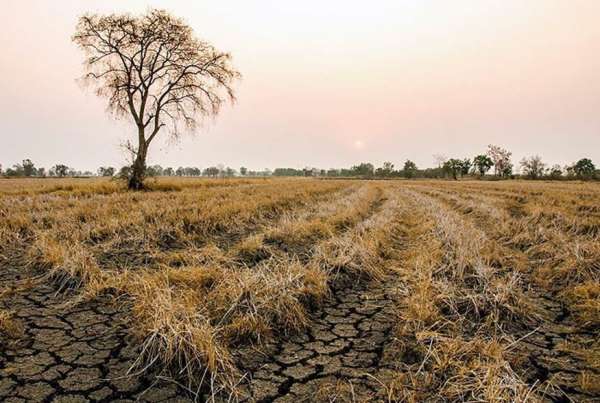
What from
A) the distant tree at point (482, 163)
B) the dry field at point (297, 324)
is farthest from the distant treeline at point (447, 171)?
the dry field at point (297, 324)

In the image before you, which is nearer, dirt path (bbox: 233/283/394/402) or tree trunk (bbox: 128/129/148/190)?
dirt path (bbox: 233/283/394/402)

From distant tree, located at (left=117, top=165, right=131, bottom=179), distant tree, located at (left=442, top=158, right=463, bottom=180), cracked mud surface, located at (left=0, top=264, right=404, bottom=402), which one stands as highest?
distant tree, located at (left=442, top=158, right=463, bottom=180)

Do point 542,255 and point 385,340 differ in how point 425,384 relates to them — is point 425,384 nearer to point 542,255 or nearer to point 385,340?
point 385,340

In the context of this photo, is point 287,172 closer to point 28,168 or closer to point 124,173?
point 28,168

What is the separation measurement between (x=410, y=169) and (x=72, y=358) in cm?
11329

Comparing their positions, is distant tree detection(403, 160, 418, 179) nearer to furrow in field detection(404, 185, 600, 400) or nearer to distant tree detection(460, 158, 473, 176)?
distant tree detection(460, 158, 473, 176)

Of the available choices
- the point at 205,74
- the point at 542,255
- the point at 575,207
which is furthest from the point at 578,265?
the point at 205,74

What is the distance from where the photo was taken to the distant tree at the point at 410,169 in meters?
107

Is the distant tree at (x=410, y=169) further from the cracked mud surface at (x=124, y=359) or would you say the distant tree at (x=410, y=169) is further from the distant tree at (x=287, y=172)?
the cracked mud surface at (x=124, y=359)

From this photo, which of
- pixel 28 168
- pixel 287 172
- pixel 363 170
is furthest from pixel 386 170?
pixel 28 168

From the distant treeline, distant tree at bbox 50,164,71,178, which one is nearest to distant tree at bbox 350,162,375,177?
the distant treeline

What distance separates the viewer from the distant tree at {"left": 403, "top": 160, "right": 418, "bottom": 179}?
106875 millimetres

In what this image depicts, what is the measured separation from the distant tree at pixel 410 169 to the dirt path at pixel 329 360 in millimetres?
108324

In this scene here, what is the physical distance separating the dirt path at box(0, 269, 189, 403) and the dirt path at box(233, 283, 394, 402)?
1.78ft
